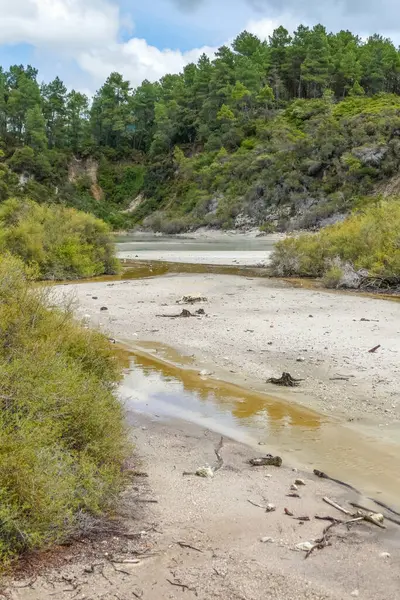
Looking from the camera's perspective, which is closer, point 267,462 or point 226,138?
point 267,462

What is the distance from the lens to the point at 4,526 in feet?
14.0

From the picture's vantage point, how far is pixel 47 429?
16.9 ft

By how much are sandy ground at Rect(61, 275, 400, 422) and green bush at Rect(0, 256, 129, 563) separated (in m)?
3.99

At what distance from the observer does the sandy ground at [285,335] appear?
973cm

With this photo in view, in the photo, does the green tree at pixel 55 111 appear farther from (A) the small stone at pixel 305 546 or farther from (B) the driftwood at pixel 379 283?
(A) the small stone at pixel 305 546

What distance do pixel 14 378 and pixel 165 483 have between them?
2.04 meters

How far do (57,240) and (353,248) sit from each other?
51.4ft

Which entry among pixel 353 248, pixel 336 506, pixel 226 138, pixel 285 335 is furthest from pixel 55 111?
pixel 336 506

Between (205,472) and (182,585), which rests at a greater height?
(182,585)

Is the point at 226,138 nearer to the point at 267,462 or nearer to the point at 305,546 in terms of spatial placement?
the point at 267,462

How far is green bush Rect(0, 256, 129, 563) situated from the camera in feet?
14.6

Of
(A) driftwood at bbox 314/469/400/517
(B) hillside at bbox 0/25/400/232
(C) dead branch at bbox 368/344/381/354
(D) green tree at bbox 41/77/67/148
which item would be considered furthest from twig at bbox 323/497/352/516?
(D) green tree at bbox 41/77/67/148

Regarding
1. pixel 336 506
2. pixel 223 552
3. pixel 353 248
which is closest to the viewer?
pixel 223 552

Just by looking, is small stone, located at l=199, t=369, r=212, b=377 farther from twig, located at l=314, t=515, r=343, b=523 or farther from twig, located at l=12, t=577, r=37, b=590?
twig, located at l=12, t=577, r=37, b=590
